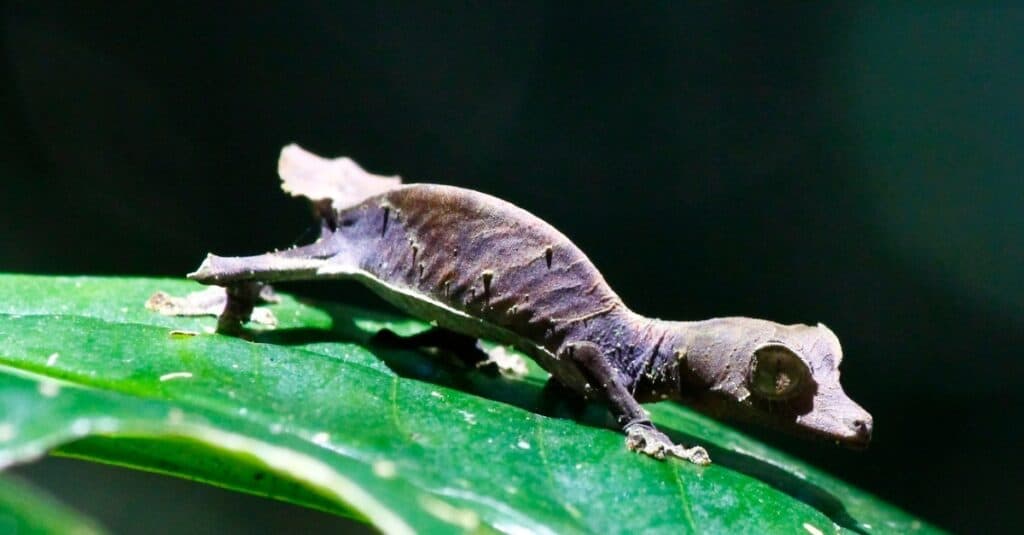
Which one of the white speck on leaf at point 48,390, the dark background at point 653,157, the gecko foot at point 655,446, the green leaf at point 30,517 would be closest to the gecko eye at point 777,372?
the gecko foot at point 655,446

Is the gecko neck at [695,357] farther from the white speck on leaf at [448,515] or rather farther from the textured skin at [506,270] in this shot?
the white speck on leaf at [448,515]

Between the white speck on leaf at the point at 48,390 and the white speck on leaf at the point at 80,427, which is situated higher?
the white speck on leaf at the point at 80,427

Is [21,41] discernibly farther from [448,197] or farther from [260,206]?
[448,197]

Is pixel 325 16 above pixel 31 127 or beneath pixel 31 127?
above

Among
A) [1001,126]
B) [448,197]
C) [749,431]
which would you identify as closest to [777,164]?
[1001,126]

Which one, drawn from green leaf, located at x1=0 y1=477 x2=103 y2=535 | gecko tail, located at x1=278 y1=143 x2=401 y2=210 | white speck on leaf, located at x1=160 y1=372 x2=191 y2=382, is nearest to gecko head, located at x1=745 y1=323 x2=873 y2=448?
gecko tail, located at x1=278 y1=143 x2=401 y2=210

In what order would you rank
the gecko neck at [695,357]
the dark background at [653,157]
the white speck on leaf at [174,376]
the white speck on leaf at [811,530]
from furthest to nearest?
1. the dark background at [653,157]
2. the gecko neck at [695,357]
3. the white speck on leaf at [811,530]
4. the white speck on leaf at [174,376]

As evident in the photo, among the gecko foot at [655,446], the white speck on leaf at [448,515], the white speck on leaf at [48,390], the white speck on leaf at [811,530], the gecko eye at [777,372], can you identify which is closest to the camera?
the white speck on leaf at [448,515]
